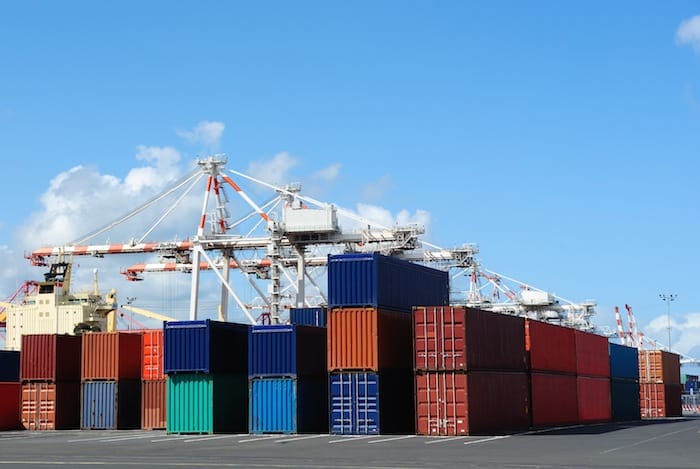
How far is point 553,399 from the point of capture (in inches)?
1971

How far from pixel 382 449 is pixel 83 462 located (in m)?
9.39

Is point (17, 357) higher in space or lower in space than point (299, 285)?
lower

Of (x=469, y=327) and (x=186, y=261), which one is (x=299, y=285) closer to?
(x=186, y=261)

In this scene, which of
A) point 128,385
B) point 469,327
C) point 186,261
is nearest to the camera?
point 469,327

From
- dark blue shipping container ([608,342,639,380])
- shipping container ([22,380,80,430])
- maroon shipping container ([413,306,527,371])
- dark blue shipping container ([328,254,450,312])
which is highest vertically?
dark blue shipping container ([328,254,450,312])

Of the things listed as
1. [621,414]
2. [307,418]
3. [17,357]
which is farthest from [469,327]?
[17,357]

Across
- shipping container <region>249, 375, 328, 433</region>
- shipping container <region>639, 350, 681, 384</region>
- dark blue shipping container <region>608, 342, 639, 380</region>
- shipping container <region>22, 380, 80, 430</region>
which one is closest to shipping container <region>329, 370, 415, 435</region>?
shipping container <region>249, 375, 328, 433</region>

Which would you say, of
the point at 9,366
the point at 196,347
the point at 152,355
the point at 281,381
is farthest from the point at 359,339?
the point at 9,366

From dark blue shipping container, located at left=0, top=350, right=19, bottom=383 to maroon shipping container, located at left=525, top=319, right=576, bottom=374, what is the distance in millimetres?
32622

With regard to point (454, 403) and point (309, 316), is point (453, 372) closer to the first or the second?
point (454, 403)

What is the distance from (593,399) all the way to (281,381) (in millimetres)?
21683

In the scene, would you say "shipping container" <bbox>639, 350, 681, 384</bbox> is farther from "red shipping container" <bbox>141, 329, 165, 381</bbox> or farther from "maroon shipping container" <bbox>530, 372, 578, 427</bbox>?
"red shipping container" <bbox>141, 329, 165, 381</bbox>

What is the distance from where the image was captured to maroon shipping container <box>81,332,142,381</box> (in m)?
51.4

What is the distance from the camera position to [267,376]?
43688 millimetres
